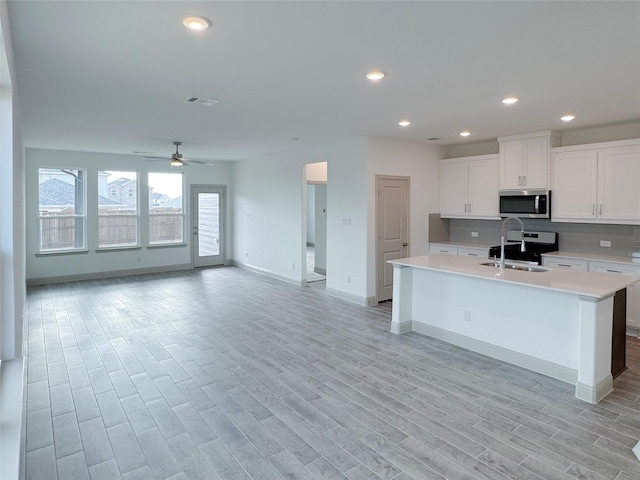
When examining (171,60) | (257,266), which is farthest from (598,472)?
(257,266)

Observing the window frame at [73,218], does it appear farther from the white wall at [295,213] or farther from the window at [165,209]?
the white wall at [295,213]

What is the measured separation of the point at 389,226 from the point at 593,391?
372cm

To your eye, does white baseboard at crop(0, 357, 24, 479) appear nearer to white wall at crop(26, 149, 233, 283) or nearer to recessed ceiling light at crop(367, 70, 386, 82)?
recessed ceiling light at crop(367, 70, 386, 82)

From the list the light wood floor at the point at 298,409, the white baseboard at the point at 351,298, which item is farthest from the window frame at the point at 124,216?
the white baseboard at the point at 351,298

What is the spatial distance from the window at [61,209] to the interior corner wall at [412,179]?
6182mm

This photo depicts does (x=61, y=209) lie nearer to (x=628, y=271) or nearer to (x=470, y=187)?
(x=470, y=187)

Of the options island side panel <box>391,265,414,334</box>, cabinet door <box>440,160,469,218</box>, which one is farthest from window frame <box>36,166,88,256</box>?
cabinet door <box>440,160,469,218</box>

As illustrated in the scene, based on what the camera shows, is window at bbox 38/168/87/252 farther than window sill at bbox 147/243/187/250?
No

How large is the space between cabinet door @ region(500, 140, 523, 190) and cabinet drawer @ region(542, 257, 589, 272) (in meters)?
1.18

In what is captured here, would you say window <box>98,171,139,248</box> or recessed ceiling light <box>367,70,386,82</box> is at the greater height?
recessed ceiling light <box>367,70,386,82</box>

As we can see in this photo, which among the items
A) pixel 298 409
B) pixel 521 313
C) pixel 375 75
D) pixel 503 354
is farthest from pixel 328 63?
pixel 503 354

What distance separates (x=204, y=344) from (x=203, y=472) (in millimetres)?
2234

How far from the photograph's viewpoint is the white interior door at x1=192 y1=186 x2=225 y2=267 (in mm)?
9820

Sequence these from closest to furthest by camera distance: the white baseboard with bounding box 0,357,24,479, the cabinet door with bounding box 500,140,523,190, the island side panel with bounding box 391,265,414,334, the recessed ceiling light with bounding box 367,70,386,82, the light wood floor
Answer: the white baseboard with bounding box 0,357,24,479
the light wood floor
the recessed ceiling light with bounding box 367,70,386,82
the island side panel with bounding box 391,265,414,334
the cabinet door with bounding box 500,140,523,190
